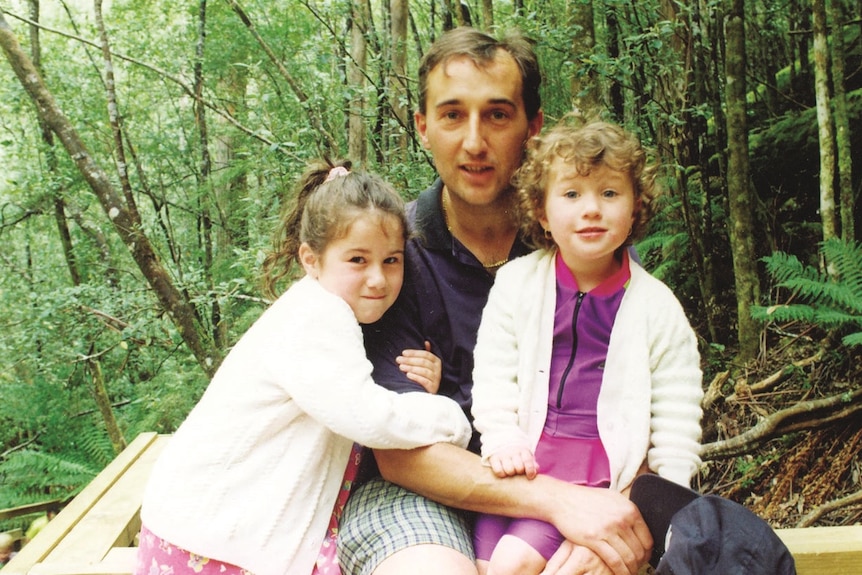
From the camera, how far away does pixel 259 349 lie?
171 centimetres

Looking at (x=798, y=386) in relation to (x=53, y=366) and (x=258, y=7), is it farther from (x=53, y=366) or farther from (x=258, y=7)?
(x=53, y=366)

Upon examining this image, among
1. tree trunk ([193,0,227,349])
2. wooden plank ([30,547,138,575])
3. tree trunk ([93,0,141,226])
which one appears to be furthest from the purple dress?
tree trunk ([193,0,227,349])

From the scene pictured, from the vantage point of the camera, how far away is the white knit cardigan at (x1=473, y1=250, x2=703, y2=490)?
1.62 metres

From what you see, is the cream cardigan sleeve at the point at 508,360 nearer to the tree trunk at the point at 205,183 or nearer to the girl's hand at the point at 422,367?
the girl's hand at the point at 422,367

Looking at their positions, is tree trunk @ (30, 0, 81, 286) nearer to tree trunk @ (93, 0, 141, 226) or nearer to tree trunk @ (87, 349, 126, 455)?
tree trunk @ (87, 349, 126, 455)

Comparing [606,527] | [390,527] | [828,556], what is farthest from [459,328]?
[828,556]

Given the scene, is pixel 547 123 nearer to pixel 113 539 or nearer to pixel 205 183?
pixel 113 539

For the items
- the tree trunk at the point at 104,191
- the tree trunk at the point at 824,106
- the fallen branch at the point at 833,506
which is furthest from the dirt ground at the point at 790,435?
the tree trunk at the point at 104,191

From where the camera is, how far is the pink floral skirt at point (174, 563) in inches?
63.9

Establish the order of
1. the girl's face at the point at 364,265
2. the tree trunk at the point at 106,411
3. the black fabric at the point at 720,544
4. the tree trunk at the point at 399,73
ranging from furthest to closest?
the tree trunk at the point at 106,411 → the tree trunk at the point at 399,73 → the girl's face at the point at 364,265 → the black fabric at the point at 720,544

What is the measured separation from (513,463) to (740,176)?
8.68 ft

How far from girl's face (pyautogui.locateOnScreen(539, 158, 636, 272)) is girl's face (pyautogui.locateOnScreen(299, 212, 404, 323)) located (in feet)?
1.55

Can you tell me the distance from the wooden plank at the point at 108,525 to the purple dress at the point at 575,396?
4.42 ft

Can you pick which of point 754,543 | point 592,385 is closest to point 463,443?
point 592,385
